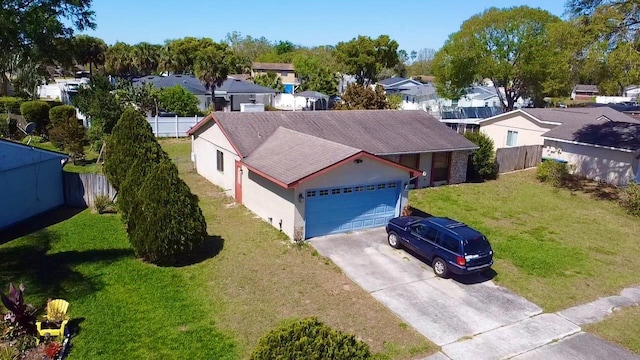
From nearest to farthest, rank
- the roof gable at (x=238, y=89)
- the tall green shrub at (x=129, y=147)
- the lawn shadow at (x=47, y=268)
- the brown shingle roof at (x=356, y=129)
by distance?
the lawn shadow at (x=47, y=268) → the tall green shrub at (x=129, y=147) → the brown shingle roof at (x=356, y=129) → the roof gable at (x=238, y=89)

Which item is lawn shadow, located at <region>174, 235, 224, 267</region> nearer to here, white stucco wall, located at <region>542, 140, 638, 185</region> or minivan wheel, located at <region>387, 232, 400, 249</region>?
minivan wheel, located at <region>387, 232, 400, 249</region>

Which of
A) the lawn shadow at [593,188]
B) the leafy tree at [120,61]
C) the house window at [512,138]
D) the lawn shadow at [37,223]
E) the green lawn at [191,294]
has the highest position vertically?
the leafy tree at [120,61]

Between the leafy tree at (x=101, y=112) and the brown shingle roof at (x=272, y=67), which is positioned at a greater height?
the brown shingle roof at (x=272, y=67)

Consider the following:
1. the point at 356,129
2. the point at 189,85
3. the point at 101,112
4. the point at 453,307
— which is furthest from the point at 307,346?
the point at 189,85

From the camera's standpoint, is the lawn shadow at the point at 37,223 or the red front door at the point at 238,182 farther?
the red front door at the point at 238,182

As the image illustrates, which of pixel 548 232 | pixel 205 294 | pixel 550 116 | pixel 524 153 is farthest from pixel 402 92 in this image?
pixel 205 294

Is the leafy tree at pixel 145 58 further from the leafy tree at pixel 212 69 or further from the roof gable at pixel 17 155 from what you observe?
the roof gable at pixel 17 155

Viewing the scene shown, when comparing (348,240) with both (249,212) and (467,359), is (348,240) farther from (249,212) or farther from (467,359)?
(467,359)

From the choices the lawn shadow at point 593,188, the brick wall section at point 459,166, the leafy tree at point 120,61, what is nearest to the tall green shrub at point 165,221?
the brick wall section at point 459,166

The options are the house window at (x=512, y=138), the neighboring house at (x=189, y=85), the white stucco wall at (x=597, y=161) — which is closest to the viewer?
the white stucco wall at (x=597, y=161)
